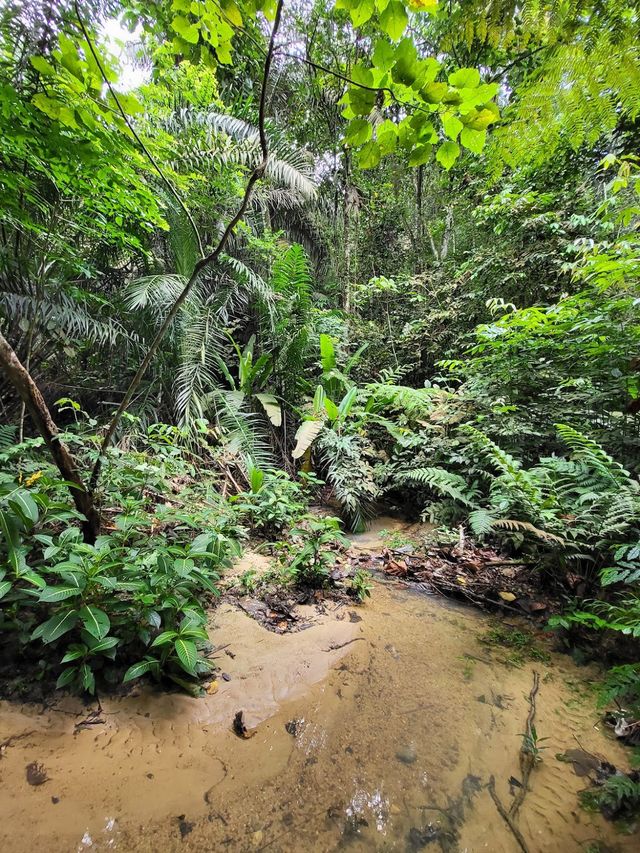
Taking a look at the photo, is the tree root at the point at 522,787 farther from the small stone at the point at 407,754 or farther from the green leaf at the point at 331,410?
the green leaf at the point at 331,410

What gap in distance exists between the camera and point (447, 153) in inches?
40.1

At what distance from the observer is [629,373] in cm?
291

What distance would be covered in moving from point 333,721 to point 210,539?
39.2 inches

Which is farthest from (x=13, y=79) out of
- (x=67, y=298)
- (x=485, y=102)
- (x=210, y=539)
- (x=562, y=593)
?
(x=562, y=593)

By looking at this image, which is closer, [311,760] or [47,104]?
[311,760]

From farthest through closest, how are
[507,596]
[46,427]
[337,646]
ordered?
[507,596]
[337,646]
[46,427]

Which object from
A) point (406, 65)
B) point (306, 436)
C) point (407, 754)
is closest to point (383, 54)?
point (406, 65)

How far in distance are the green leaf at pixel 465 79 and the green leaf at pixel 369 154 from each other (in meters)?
0.25

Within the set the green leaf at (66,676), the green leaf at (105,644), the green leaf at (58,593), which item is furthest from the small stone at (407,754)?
A: the green leaf at (58,593)

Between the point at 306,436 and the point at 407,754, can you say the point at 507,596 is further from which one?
the point at 306,436

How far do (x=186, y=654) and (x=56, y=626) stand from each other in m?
0.48

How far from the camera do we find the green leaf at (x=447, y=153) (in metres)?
1.01

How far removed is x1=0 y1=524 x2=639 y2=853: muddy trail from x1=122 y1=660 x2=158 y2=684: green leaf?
10 cm

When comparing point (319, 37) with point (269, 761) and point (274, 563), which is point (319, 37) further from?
point (269, 761)
